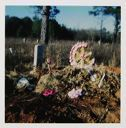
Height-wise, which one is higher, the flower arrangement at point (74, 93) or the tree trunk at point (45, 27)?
the tree trunk at point (45, 27)

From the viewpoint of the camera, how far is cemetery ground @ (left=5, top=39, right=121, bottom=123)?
2.80m

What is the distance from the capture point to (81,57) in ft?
9.39

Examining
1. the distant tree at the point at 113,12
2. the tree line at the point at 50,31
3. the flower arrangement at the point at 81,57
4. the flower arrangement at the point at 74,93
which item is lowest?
the flower arrangement at the point at 74,93

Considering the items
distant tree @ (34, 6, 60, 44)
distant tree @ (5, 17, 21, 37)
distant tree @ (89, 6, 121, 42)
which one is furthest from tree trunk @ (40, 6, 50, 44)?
distant tree @ (89, 6, 121, 42)

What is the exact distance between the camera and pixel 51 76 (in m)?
2.84

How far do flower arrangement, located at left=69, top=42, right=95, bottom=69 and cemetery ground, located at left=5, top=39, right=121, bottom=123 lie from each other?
0.03m

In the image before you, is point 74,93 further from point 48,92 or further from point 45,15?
point 45,15

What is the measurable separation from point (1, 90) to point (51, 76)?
0.35 m

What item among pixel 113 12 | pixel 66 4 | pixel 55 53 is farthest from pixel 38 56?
pixel 113 12

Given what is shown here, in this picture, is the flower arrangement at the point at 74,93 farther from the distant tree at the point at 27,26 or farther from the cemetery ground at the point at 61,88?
the distant tree at the point at 27,26

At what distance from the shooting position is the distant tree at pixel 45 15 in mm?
2820

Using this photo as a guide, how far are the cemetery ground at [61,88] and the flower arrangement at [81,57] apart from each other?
0.11ft

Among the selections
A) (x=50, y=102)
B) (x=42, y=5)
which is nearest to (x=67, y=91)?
(x=50, y=102)

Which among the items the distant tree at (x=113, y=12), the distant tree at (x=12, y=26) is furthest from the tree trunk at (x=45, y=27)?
the distant tree at (x=113, y=12)
